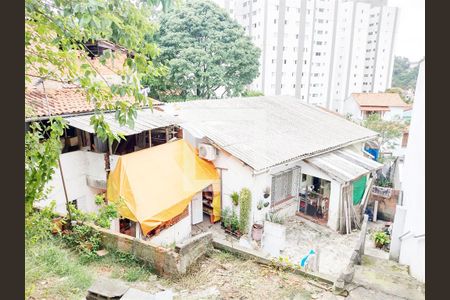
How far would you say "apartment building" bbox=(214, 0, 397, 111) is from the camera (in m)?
42.9

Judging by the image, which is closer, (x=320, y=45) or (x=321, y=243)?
(x=321, y=243)

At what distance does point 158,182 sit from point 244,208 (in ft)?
11.4

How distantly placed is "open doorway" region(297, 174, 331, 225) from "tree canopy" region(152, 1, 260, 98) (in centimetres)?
1167

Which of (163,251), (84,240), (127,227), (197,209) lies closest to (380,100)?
(197,209)

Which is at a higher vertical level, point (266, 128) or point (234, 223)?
point (266, 128)

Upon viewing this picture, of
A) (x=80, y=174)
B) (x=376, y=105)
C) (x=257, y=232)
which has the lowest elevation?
(x=257, y=232)

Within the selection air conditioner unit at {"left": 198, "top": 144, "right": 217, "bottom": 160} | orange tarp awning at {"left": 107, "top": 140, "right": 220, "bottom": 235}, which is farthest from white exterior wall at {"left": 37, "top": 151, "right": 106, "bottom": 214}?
air conditioner unit at {"left": 198, "top": 144, "right": 217, "bottom": 160}

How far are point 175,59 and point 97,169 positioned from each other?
42.2 feet

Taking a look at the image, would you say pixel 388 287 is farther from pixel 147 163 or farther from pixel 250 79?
pixel 250 79

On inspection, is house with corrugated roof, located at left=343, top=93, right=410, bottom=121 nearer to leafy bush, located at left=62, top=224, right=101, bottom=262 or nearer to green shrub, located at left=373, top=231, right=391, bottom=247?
green shrub, located at left=373, top=231, right=391, bottom=247

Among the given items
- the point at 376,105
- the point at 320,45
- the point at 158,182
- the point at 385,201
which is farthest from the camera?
the point at 320,45

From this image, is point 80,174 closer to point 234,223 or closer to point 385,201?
point 234,223

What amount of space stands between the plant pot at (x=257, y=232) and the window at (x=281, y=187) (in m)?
1.75

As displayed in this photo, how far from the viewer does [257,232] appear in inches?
443
